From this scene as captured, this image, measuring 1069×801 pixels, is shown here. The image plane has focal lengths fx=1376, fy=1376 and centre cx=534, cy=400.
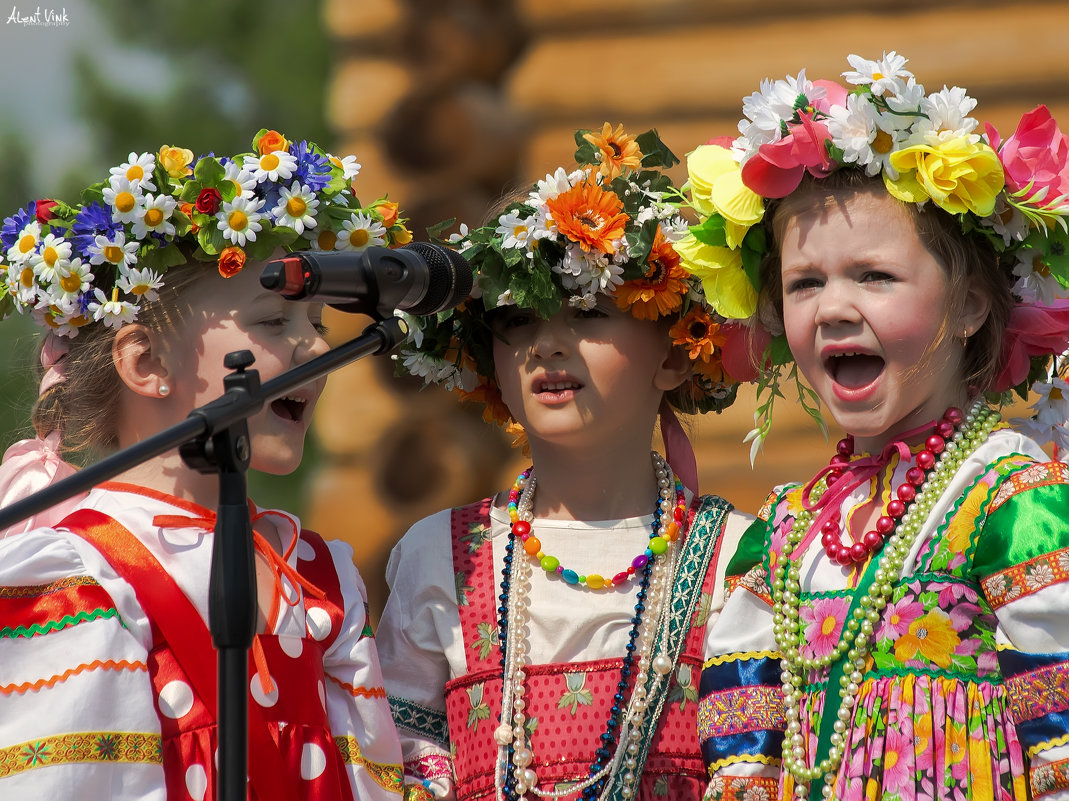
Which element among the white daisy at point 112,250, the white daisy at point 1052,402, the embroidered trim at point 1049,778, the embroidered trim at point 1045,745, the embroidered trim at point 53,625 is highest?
the white daisy at point 112,250

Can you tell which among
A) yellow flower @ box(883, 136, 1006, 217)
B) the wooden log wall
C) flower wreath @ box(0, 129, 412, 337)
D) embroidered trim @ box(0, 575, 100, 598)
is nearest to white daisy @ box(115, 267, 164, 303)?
flower wreath @ box(0, 129, 412, 337)

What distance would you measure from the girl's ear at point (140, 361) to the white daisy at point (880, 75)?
4.52ft

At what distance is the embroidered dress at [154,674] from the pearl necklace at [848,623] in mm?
→ 761

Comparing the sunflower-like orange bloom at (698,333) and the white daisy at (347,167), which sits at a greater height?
the white daisy at (347,167)

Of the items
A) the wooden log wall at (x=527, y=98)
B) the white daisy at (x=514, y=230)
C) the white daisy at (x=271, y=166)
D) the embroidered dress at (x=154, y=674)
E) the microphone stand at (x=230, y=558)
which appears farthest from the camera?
the wooden log wall at (x=527, y=98)

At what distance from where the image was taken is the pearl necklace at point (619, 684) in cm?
271

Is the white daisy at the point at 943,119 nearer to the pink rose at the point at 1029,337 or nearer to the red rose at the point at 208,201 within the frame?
the pink rose at the point at 1029,337

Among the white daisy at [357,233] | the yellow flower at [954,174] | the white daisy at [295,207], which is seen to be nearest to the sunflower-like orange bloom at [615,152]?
the white daisy at [357,233]

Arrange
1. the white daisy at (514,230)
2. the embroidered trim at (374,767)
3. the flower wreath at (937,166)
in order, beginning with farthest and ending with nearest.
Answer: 1. the white daisy at (514,230)
2. the embroidered trim at (374,767)
3. the flower wreath at (937,166)

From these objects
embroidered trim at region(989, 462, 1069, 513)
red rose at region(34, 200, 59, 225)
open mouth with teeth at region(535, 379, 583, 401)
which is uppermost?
red rose at region(34, 200, 59, 225)

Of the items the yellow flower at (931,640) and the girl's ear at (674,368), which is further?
the girl's ear at (674,368)

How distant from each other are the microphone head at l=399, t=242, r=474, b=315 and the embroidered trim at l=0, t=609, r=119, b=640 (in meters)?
0.73

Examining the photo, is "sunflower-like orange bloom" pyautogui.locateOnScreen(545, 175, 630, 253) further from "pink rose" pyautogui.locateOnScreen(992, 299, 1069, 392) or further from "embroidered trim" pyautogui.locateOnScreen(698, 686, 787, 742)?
"embroidered trim" pyautogui.locateOnScreen(698, 686, 787, 742)

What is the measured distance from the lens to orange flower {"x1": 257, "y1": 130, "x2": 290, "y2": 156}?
8.76ft
